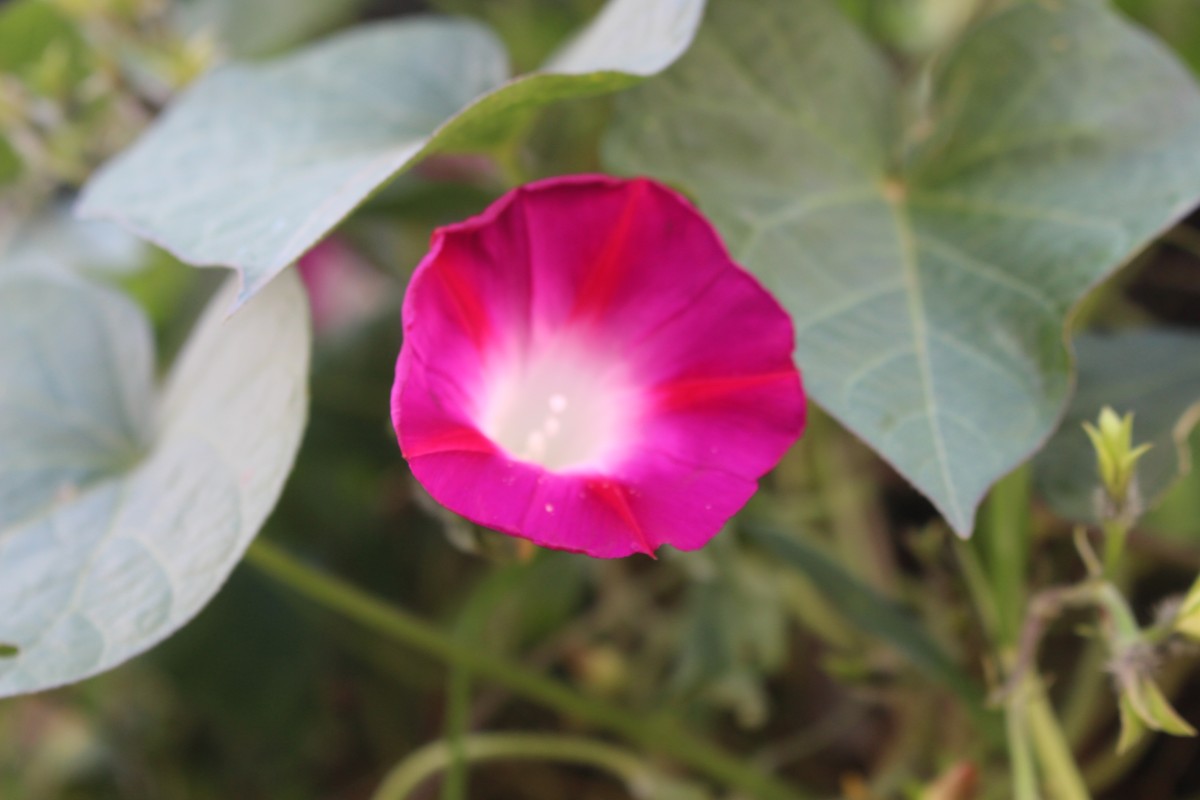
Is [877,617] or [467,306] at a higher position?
[467,306]

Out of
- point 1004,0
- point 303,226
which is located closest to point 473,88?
point 303,226

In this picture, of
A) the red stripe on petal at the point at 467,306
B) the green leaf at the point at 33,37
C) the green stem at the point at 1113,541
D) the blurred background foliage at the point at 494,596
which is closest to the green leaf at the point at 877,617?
the blurred background foliage at the point at 494,596

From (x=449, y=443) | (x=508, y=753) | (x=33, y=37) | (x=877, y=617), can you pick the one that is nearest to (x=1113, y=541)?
(x=877, y=617)

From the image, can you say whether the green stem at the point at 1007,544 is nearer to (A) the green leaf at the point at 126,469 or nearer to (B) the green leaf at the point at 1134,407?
(B) the green leaf at the point at 1134,407

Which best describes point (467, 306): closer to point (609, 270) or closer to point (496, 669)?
point (609, 270)

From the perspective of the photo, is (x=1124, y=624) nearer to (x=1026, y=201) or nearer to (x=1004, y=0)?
(x=1026, y=201)

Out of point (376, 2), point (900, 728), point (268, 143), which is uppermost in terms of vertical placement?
point (268, 143)
